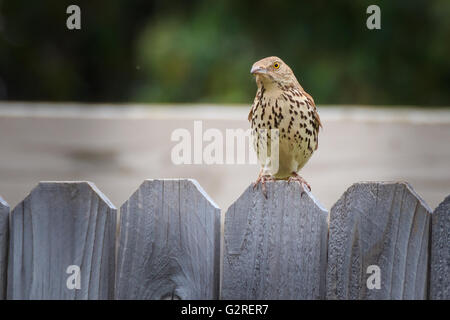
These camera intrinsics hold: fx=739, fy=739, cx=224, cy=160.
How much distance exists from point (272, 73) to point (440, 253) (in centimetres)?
155

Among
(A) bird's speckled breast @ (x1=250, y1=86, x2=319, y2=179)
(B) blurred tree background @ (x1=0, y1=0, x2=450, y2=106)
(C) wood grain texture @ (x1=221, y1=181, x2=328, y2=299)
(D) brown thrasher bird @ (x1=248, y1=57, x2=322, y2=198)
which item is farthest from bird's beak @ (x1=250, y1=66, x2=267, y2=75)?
(B) blurred tree background @ (x1=0, y1=0, x2=450, y2=106)

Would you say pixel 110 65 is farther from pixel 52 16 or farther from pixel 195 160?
pixel 195 160

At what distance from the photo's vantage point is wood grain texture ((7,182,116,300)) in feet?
7.80

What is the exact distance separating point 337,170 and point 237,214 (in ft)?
4.11

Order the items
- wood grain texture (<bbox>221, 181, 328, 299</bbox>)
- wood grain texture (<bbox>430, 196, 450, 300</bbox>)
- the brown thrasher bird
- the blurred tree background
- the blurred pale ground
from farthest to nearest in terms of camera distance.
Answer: the blurred tree background, the blurred pale ground, the brown thrasher bird, wood grain texture (<bbox>221, 181, 328, 299</bbox>), wood grain texture (<bbox>430, 196, 450, 300</bbox>)

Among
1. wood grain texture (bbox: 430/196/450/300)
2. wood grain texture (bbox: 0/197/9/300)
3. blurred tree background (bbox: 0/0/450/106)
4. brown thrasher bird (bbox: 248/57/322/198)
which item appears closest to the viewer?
wood grain texture (bbox: 430/196/450/300)

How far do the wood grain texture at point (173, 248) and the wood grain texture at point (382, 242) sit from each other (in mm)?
399

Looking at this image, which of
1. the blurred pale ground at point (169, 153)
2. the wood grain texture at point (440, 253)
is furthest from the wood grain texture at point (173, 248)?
the blurred pale ground at point (169, 153)

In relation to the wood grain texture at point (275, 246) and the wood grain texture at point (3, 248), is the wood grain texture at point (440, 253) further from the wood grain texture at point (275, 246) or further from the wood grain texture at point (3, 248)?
the wood grain texture at point (3, 248)

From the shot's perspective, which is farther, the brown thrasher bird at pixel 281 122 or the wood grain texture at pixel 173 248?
the brown thrasher bird at pixel 281 122

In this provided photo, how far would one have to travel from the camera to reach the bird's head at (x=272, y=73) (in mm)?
3465

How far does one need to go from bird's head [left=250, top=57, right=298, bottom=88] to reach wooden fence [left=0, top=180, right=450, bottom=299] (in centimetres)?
121

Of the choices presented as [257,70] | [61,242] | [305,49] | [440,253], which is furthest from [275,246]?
[305,49]

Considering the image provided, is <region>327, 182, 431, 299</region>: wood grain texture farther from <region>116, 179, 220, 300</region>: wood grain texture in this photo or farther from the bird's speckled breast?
the bird's speckled breast
